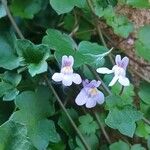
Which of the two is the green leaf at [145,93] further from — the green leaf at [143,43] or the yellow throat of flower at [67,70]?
the yellow throat of flower at [67,70]

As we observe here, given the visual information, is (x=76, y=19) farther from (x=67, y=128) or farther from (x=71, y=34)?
(x=67, y=128)

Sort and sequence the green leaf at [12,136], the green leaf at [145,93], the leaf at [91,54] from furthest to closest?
the green leaf at [145,93], the leaf at [91,54], the green leaf at [12,136]

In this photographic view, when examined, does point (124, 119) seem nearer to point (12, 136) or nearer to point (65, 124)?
point (65, 124)

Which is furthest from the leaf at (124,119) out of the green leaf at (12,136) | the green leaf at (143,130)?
the green leaf at (12,136)

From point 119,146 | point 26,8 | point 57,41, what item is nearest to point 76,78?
point 57,41

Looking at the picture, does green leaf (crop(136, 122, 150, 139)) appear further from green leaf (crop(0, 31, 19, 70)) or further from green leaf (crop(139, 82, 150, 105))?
green leaf (crop(0, 31, 19, 70))

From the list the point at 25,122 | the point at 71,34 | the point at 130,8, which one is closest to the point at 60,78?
the point at 25,122

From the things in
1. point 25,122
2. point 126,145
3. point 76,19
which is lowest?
point 126,145
